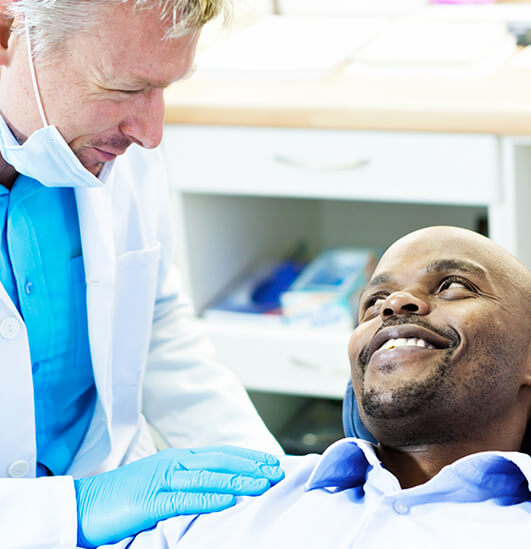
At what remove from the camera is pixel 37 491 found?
4.36 ft

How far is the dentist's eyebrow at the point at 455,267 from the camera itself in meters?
1.42

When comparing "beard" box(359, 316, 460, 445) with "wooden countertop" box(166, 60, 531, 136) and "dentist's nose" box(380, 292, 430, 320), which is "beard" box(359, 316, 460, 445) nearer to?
"dentist's nose" box(380, 292, 430, 320)

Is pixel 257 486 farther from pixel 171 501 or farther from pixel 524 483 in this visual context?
pixel 524 483

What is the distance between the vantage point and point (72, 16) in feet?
4.02

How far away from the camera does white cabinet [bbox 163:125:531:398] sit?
77.5 inches

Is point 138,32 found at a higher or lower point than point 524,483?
higher

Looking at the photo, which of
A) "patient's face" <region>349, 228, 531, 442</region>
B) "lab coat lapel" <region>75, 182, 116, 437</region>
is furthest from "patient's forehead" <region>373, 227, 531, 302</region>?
"lab coat lapel" <region>75, 182, 116, 437</region>

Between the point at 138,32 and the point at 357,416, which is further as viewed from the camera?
the point at 357,416

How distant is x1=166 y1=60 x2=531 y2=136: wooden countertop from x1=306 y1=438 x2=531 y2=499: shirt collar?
0.74 m

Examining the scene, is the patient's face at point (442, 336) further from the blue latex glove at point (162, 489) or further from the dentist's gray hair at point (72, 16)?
the dentist's gray hair at point (72, 16)

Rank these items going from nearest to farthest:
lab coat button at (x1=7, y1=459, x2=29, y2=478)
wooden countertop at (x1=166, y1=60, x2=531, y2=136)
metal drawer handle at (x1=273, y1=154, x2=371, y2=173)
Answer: lab coat button at (x1=7, y1=459, x2=29, y2=478)
wooden countertop at (x1=166, y1=60, x2=531, y2=136)
metal drawer handle at (x1=273, y1=154, x2=371, y2=173)

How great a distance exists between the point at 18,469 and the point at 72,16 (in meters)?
0.60

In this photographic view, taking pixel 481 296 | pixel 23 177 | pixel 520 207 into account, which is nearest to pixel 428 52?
pixel 520 207

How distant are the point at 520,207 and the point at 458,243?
582mm
